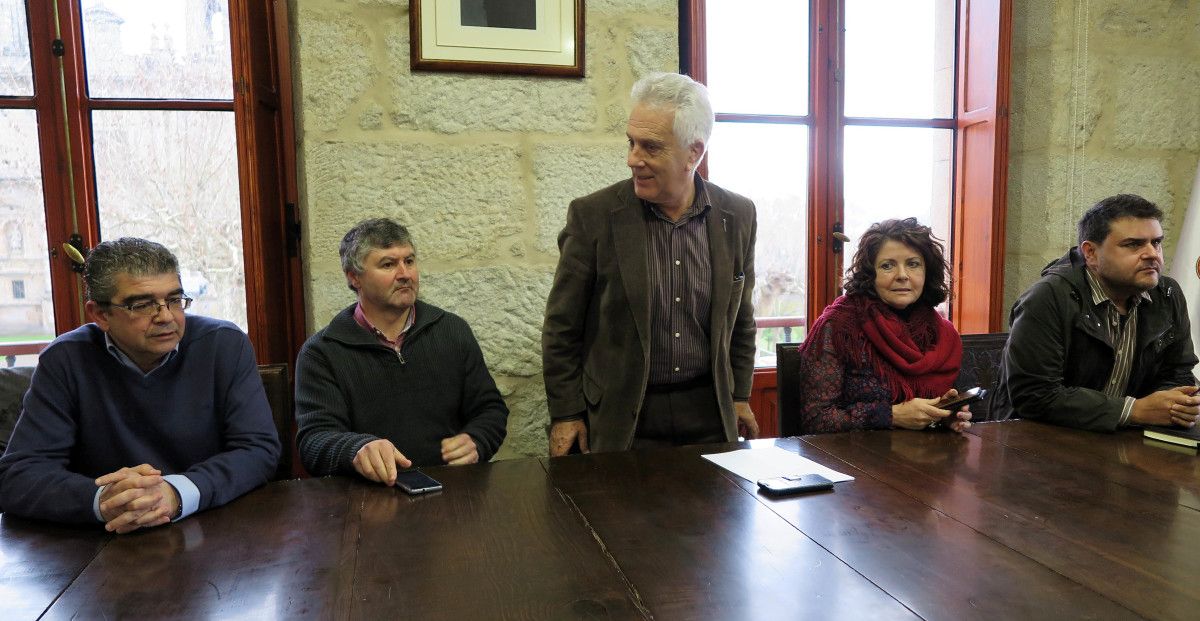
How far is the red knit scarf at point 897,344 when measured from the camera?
2.08 meters

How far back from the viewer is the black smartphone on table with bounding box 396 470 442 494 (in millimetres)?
1378

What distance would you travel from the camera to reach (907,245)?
2.15 meters

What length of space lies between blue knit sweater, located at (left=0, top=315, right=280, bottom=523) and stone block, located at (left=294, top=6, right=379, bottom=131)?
810 millimetres

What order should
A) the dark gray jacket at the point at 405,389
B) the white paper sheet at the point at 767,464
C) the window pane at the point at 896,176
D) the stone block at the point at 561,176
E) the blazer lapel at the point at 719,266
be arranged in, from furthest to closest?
the window pane at the point at 896,176
the stone block at the point at 561,176
the blazer lapel at the point at 719,266
the dark gray jacket at the point at 405,389
the white paper sheet at the point at 767,464

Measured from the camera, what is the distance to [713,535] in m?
1.16

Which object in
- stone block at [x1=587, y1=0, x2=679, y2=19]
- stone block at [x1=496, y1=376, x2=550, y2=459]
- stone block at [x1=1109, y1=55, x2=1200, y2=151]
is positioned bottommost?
stone block at [x1=496, y1=376, x2=550, y2=459]

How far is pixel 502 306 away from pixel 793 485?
1.30 metres

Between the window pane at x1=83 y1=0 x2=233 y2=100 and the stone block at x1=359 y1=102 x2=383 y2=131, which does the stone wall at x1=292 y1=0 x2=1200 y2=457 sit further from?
the window pane at x1=83 y1=0 x2=233 y2=100

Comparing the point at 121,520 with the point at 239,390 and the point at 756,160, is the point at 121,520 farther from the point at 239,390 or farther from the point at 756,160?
the point at 756,160

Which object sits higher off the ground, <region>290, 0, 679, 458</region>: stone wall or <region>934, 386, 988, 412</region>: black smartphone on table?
<region>290, 0, 679, 458</region>: stone wall

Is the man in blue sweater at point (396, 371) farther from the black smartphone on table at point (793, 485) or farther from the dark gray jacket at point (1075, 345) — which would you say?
the dark gray jacket at point (1075, 345)

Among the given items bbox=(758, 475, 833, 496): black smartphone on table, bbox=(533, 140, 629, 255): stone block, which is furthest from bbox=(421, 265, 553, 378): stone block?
bbox=(758, 475, 833, 496): black smartphone on table

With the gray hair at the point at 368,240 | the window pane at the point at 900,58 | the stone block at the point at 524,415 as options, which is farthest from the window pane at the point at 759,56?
the gray hair at the point at 368,240

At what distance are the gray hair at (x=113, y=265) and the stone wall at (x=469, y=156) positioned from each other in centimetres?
72
